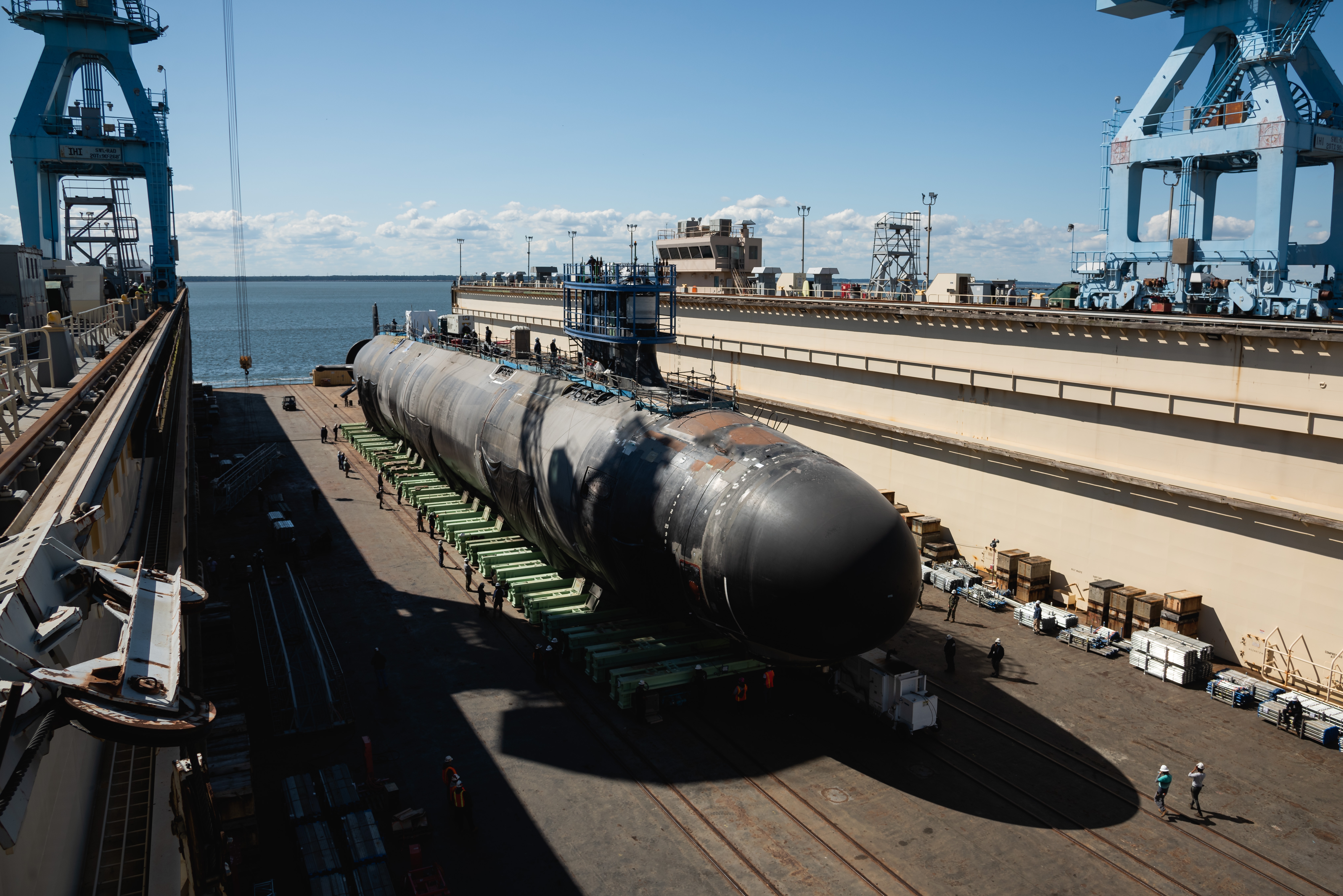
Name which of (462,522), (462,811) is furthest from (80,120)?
(462,811)

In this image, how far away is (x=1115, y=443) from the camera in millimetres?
27562

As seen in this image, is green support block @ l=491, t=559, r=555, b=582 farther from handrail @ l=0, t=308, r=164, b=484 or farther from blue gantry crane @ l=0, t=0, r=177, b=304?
blue gantry crane @ l=0, t=0, r=177, b=304

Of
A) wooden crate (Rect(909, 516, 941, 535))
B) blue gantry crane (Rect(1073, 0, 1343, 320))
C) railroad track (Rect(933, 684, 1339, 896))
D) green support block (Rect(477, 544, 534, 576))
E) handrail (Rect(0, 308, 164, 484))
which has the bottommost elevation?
railroad track (Rect(933, 684, 1339, 896))

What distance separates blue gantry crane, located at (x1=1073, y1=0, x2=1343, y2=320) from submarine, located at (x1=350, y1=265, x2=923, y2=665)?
56.0 ft

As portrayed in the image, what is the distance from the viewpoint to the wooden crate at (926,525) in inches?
1287

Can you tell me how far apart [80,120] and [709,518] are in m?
50.4

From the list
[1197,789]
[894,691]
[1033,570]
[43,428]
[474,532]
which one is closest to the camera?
[43,428]

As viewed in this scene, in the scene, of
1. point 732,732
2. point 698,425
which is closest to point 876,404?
point 698,425

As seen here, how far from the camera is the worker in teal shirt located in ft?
57.4

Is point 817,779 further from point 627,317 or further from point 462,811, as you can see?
point 627,317

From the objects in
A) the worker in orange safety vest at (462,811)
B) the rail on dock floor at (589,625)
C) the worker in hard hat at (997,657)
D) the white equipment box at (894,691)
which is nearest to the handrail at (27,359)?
the worker in orange safety vest at (462,811)

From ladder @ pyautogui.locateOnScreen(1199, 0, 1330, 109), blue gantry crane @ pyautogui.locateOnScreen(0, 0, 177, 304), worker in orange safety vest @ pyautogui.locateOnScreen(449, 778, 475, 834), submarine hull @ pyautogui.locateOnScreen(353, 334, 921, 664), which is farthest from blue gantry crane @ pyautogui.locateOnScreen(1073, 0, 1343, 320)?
blue gantry crane @ pyautogui.locateOnScreen(0, 0, 177, 304)

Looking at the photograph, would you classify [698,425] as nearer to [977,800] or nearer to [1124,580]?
[977,800]

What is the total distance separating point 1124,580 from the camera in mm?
27422
